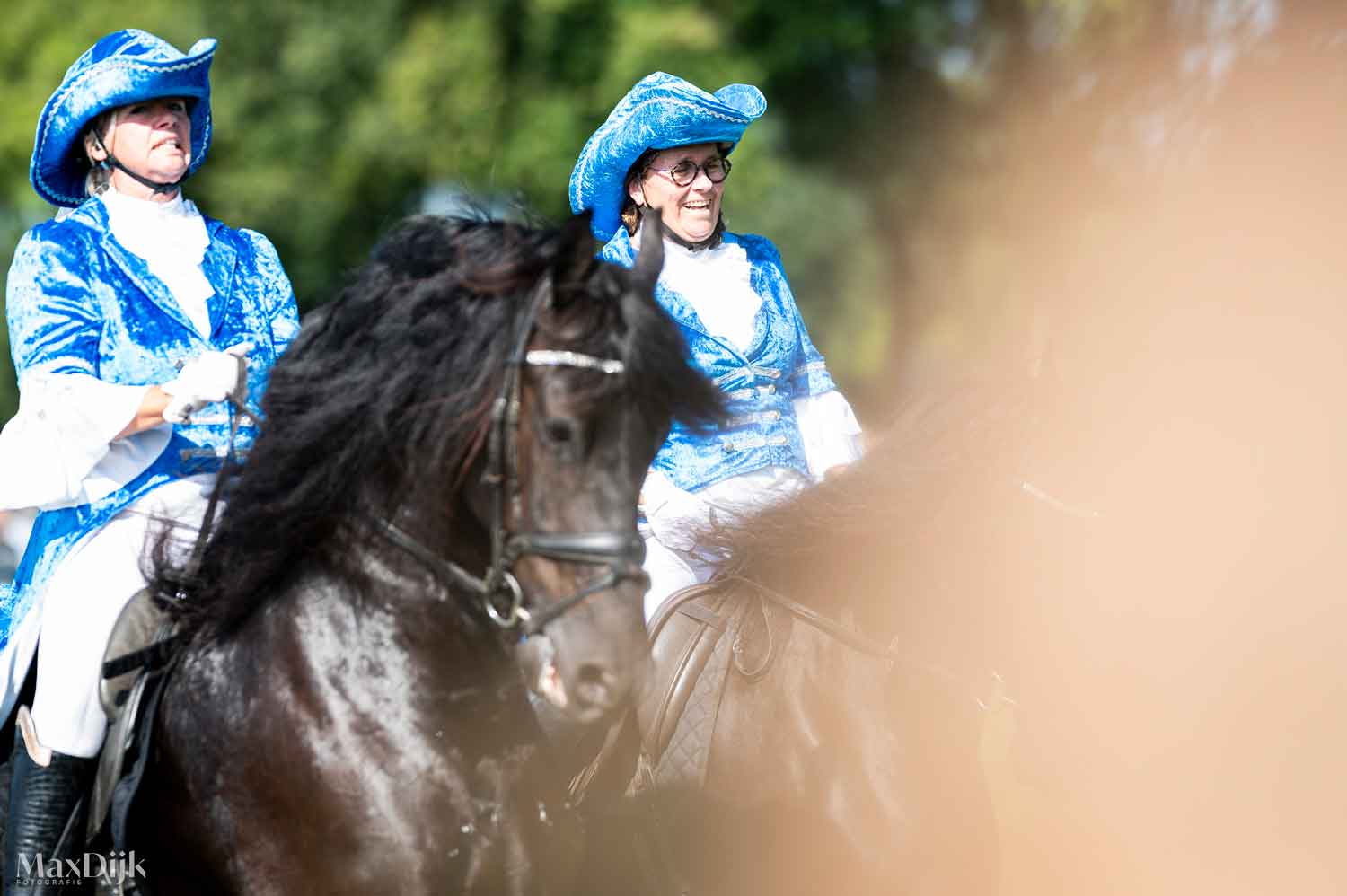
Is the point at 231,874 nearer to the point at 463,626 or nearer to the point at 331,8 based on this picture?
the point at 463,626

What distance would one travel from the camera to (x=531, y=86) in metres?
21.7

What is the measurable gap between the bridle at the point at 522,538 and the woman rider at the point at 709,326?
1.61 m

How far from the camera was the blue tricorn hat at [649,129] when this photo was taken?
548 cm

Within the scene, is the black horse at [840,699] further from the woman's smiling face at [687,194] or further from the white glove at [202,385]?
the white glove at [202,385]

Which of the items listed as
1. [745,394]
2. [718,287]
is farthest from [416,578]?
[718,287]

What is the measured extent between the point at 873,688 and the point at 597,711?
1.58 m

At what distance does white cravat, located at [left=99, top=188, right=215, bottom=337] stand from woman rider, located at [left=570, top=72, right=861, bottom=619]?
1.44m

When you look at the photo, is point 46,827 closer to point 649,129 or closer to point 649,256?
point 649,256

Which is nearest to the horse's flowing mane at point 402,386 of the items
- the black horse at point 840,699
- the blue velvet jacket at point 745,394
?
the black horse at point 840,699

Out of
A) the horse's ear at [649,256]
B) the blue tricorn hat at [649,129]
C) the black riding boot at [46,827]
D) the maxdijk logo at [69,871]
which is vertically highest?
the blue tricorn hat at [649,129]

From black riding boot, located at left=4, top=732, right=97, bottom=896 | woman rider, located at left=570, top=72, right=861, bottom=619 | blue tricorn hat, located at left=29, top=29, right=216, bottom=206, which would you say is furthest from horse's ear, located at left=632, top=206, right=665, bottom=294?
black riding boot, located at left=4, top=732, right=97, bottom=896

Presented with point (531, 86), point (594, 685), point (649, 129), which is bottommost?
point (594, 685)

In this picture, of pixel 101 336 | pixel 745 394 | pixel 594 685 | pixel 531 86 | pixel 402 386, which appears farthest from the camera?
pixel 531 86

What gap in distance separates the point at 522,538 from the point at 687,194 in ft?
8.02
